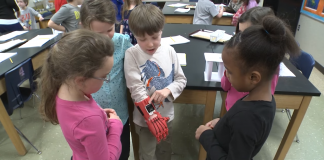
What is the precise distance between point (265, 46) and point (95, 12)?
0.72 m

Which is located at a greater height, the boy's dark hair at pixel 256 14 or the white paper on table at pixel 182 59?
the boy's dark hair at pixel 256 14

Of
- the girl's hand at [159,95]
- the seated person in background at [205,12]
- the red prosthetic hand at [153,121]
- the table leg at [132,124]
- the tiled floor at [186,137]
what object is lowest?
the tiled floor at [186,137]

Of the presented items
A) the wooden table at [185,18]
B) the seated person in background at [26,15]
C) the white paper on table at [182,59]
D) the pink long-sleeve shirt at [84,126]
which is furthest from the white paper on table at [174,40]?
the seated person in background at [26,15]

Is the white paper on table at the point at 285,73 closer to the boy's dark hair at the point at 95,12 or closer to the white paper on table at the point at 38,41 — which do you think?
the boy's dark hair at the point at 95,12

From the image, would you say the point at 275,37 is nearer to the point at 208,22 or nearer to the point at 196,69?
the point at 196,69

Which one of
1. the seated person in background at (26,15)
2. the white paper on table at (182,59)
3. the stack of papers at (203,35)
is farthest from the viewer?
the seated person in background at (26,15)

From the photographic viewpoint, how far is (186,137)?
1779mm

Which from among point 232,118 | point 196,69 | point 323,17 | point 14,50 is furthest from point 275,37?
point 323,17

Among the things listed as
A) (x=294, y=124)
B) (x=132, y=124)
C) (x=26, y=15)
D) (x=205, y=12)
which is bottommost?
(x=132, y=124)

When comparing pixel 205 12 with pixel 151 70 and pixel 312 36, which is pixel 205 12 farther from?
pixel 151 70

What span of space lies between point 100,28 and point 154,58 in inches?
11.4

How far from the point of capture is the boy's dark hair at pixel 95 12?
0.92 m

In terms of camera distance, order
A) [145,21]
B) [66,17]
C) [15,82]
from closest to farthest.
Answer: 1. [145,21]
2. [15,82]
3. [66,17]

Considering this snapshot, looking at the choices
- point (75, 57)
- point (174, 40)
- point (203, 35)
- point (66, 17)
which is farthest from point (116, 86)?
point (66, 17)
